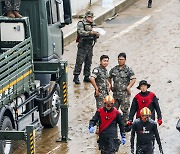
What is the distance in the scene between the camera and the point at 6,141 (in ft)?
47.0

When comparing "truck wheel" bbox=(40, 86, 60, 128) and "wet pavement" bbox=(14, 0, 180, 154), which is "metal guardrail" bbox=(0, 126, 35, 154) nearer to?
"wet pavement" bbox=(14, 0, 180, 154)

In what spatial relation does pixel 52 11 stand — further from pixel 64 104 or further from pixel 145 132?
pixel 145 132

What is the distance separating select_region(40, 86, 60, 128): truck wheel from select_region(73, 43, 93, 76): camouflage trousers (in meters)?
3.46

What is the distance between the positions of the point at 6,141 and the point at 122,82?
10.7ft

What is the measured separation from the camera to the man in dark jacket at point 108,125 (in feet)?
46.5

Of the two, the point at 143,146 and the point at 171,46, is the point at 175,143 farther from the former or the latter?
the point at 171,46

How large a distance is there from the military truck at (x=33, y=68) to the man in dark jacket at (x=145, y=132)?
221cm

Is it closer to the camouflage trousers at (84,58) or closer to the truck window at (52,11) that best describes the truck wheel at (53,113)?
the truck window at (52,11)

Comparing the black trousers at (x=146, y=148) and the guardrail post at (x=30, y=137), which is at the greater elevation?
the guardrail post at (x=30, y=137)

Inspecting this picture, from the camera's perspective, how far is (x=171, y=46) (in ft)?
81.4

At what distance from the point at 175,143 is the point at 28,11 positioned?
4.09m

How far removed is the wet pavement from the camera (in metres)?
16.3

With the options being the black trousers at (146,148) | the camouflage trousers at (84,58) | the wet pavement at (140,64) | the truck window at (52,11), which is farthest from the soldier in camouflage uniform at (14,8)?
the camouflage trousers at (84,58)

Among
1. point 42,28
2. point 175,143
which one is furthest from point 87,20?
point 175,143
